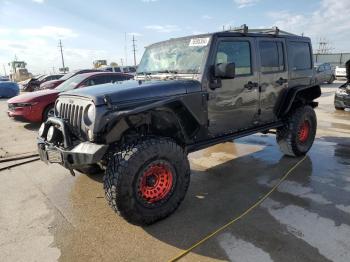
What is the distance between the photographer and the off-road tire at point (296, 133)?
5832mm

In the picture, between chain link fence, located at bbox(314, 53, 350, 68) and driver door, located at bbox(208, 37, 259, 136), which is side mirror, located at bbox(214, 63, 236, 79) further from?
chain link fence, located at bbox(314, 53, 350, 68)

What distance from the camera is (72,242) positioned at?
133 inches

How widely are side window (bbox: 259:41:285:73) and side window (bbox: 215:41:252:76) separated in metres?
0.35

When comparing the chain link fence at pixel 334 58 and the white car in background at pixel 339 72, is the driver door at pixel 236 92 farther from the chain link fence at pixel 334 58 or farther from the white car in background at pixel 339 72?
the chain link fence at pixel 334 58

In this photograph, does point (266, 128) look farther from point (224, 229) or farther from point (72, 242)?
point (72, 242)

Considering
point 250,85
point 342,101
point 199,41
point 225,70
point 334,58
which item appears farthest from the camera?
point 334,58

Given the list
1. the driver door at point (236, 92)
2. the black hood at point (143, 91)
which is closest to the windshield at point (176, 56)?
the driver door at point (236, 92)

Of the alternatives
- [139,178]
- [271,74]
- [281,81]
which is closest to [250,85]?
[271,74]

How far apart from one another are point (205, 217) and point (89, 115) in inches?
70.9

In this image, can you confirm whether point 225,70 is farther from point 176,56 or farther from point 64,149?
point 64,149

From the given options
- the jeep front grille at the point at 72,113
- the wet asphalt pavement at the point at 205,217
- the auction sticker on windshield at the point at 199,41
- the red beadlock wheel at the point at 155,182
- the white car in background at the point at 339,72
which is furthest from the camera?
the white car in background at the point at 339,72

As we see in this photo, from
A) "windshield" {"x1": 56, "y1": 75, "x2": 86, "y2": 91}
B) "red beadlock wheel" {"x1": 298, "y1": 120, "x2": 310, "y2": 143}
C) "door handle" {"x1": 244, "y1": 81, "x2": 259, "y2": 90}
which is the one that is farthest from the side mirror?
"windshield" {"x1": 56, "y1": 75, "x2": 86, "y2": 91}

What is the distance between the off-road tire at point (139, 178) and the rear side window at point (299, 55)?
324cm

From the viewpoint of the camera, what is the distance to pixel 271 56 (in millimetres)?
5320
